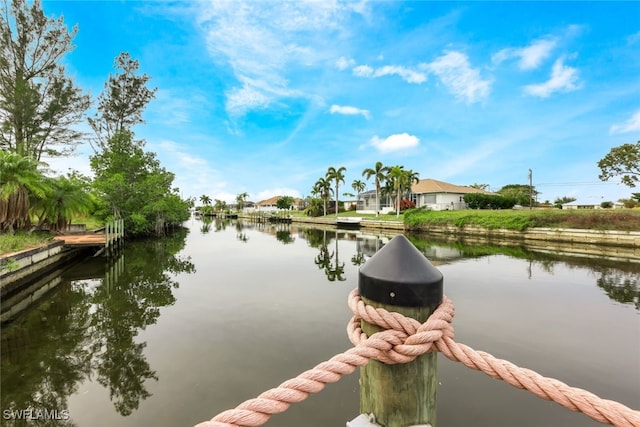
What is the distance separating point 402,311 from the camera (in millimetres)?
972

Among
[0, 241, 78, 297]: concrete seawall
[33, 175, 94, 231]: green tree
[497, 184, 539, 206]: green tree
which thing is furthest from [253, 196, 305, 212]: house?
[0, 241, 78, 297]: concrete seawall

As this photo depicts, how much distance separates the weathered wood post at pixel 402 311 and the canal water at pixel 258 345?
2804mm

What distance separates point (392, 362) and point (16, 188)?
637 inches

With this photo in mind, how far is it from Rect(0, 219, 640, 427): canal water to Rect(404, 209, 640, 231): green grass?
1186 centimetres

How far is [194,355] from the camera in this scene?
16.1ft

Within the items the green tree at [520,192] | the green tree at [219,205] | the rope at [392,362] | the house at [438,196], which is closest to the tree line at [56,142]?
the rope at [392,362]

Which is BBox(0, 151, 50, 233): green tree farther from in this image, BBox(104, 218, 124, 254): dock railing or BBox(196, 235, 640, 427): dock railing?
BBox(196, 235, 640, 427): dock railing

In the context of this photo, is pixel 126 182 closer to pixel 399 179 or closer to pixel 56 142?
pixel 56 142

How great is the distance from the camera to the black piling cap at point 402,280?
94 centimetres

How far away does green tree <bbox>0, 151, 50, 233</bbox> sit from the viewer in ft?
35.9

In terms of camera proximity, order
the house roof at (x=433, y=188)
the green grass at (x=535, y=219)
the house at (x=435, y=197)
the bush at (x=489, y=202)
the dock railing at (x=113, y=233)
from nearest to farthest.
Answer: the dock railing at (x=113, y=233) → the green grass at (x=535, y=219) → the bush at (x=489, y=202) → the house at (x=435, y=197) → the house roof at (x=433, y=188)

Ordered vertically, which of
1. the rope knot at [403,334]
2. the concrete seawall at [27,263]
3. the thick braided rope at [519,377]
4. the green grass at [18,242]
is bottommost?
the concrete seawall at [27,263]

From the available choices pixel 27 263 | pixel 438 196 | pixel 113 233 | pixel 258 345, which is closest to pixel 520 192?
pixel 438 196

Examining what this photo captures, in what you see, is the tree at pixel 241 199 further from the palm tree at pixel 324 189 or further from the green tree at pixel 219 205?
the palm tree at pixel 324 189
